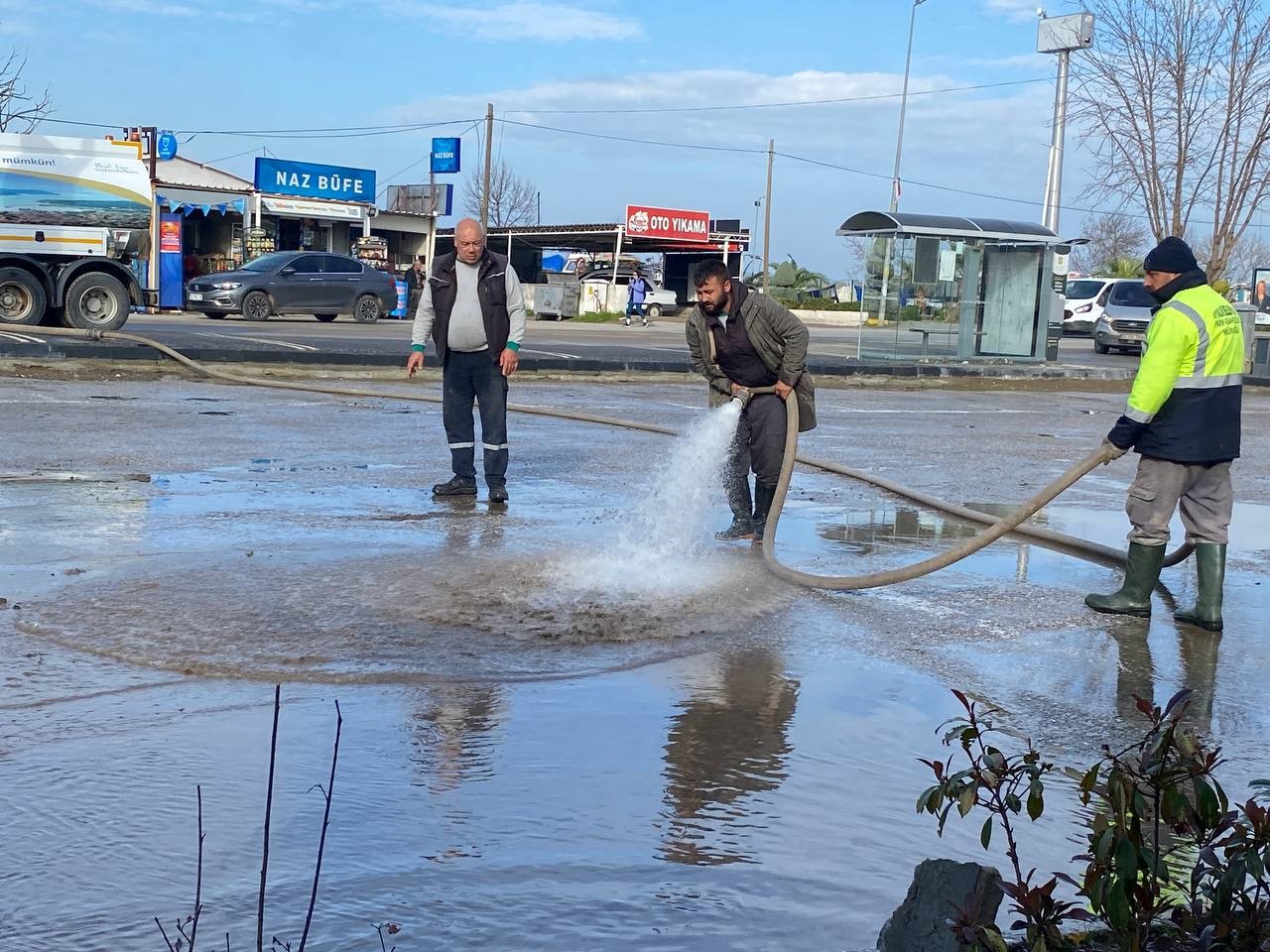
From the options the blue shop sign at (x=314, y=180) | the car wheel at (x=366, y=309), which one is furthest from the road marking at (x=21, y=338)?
the blue shop sign at (x=314, y=180)

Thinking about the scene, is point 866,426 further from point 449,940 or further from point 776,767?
point 449,940

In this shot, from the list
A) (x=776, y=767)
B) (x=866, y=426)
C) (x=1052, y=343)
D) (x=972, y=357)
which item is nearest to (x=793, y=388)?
(x=776, y=767)

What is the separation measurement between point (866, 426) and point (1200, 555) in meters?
8.95

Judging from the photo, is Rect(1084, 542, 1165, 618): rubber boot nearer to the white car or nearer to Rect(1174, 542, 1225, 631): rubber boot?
Rect(1174, 542, 1225, 631): rubber boot

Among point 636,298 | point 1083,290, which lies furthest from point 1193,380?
point 1083,290

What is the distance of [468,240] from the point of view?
9180mm

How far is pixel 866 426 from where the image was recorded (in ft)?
51.4

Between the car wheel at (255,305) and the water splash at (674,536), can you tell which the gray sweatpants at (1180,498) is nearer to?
→ the water splash at (674,536)

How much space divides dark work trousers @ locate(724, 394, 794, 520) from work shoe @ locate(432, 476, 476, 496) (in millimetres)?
1766

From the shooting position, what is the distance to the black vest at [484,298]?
9164 mm

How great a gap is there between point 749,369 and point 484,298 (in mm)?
1846

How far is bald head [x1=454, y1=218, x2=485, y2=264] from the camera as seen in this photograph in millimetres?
9133

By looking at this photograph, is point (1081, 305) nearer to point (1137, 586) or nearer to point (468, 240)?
point (468, 240)

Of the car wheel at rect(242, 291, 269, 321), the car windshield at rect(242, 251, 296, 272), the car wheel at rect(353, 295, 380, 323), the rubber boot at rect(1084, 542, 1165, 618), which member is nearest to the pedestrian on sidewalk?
the car wheel at rect(353, 295, 380, 323)
